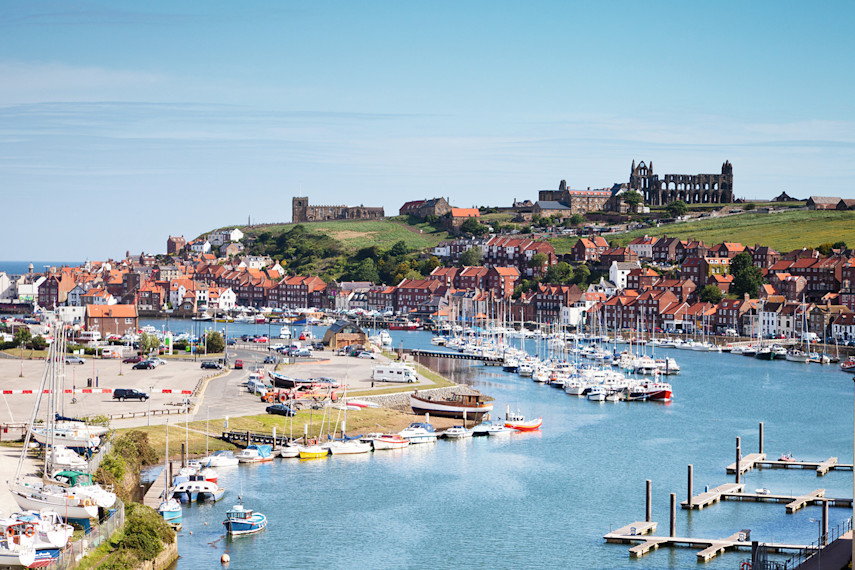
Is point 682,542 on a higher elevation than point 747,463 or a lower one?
lower

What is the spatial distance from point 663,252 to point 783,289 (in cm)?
2479

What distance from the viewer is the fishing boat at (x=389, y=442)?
43031 mm

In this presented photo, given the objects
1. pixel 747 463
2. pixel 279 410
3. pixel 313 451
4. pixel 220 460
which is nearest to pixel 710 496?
pixel 747 463

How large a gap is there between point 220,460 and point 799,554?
63.4 ft

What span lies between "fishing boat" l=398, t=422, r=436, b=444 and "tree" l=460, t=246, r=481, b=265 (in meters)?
97.0

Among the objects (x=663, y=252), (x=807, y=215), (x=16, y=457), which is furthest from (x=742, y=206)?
(x=16, y=457)

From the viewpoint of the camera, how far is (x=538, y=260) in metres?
135

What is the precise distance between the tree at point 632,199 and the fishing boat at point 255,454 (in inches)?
5156

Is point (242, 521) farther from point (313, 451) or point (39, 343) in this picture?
point (39, 343)

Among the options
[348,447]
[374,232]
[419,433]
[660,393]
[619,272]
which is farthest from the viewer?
[374,232]

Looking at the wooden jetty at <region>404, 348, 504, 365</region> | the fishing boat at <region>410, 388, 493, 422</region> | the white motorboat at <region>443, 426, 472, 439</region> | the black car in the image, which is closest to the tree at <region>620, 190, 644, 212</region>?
the wooden jetty at <region>404, 348, 504, 365</region>

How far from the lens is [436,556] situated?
29.9m

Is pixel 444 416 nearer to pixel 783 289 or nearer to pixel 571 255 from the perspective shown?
pixel 783 289

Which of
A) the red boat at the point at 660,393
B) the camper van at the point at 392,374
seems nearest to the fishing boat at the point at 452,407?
the camper van at the point at 392,374
